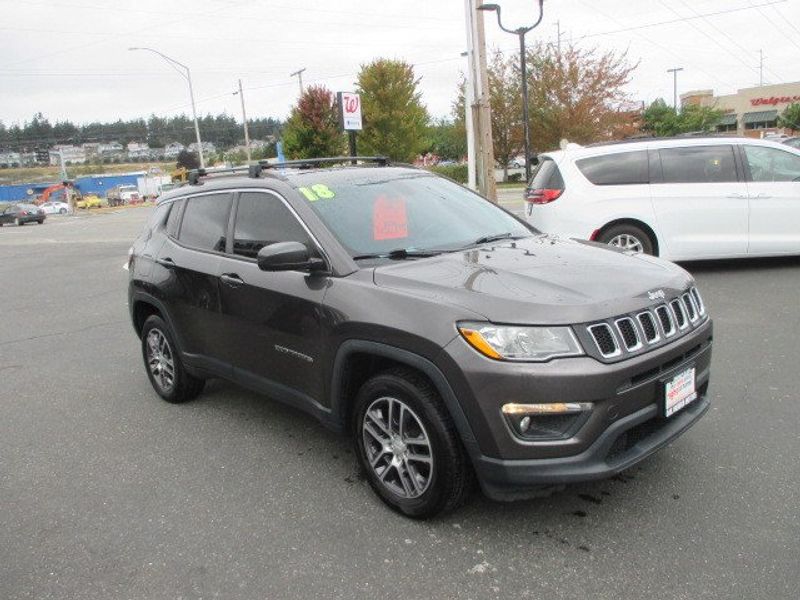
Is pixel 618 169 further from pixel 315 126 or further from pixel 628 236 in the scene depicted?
pixel 315 126

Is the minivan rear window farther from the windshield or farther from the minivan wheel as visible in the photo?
the windshield

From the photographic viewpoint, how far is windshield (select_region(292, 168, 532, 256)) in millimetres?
3850

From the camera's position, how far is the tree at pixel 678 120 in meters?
58.8

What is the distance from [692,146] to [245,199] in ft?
21.7

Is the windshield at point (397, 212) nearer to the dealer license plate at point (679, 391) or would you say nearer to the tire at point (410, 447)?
the tire at point (410, 447)

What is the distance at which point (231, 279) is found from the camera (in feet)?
13.9

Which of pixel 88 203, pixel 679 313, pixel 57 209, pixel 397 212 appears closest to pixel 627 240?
pixel 397 212

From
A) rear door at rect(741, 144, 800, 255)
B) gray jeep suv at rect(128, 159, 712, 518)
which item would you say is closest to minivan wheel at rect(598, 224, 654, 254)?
rear door at rect(741, 144, 800, 255)

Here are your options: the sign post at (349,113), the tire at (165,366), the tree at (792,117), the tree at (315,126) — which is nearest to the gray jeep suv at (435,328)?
the tire at (165,366)

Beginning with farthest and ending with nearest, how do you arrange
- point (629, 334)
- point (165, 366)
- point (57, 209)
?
point (57, 209) → point (165, 366) → point (629, 334)

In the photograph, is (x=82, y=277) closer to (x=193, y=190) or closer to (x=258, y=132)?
(x=193, y=190)

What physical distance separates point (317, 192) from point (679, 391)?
2.23 m

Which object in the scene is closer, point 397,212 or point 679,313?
point 679,313

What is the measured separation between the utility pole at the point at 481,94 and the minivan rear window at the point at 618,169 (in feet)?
19.2
